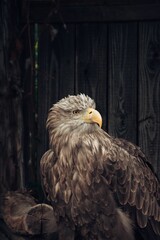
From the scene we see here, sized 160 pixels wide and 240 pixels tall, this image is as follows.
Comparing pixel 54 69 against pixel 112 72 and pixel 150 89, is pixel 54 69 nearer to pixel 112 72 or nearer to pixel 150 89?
pixel 112 72

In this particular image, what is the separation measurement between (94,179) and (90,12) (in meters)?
1.76

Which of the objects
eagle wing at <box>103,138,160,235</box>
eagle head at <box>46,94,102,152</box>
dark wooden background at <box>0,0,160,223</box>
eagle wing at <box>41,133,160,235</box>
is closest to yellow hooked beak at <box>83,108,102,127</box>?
eagle head at <box>46,94,102,152</box>

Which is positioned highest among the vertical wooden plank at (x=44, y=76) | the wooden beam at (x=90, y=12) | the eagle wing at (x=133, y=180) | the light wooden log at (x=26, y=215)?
the wooden beam at (x=90, y=12)

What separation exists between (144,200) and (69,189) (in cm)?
59

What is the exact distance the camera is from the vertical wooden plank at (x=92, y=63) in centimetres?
857

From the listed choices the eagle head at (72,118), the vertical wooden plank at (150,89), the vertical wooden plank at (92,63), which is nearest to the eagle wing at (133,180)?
the eagle head at (72,118)

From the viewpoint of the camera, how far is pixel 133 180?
24.6 ft

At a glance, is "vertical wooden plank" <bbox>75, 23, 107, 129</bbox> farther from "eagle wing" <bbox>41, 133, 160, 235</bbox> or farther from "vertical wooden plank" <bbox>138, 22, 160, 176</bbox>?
"eagle wing" <bbox>41, 133, 160, 235</bbox>

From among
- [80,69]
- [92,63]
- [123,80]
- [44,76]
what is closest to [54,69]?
[44,76]

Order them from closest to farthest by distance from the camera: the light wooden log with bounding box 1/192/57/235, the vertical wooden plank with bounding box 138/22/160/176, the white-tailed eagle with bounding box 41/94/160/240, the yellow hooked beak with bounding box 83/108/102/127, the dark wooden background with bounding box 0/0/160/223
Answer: the yellow hooked beak with bounding box 83/108/102/127 < the white-tailed eagle with bounding box 41/94/160/240 < the light wooden log with bounding box 1/192/57/235 < the dark wooden background with bounding box 0/0/160/223 < the vertical wooden plank with bounding box 138/22/160/176

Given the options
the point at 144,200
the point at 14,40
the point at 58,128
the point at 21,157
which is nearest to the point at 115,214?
the point at 144,200

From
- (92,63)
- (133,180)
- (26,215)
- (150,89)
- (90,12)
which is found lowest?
(26,215)

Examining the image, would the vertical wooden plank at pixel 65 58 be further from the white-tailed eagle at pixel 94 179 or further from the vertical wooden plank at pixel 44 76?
the white-tailed eagle at pixel 94 179

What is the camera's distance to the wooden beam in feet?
27.5
